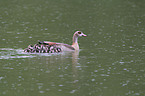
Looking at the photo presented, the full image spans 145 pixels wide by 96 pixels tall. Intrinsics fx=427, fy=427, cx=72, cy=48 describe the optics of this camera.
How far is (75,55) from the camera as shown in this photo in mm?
21375

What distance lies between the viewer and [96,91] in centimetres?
1436

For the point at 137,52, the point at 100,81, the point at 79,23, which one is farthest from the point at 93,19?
the point at 100,81

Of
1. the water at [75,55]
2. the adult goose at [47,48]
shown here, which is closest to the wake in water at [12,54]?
the water at [75,55]

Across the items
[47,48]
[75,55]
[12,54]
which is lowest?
[75,55]

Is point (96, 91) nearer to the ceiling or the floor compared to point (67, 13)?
nearer to the floor

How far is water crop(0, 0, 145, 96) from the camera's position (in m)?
14.9

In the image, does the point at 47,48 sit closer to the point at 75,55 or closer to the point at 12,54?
the point at 75,55

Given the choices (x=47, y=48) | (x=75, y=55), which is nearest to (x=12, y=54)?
(x=47, y=48)

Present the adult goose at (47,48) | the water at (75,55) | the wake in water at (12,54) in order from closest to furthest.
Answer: the water at (75,55) → the wake in water at (12,54) → the adult goose at (47,48)

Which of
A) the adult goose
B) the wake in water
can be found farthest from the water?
the adult goose

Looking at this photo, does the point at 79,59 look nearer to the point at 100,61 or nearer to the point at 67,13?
the point at 100,61

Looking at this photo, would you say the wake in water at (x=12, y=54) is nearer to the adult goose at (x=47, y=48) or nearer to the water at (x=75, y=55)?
the water at (x=75, y=55)

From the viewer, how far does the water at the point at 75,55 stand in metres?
14.9

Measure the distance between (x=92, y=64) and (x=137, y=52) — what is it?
3.84 metres
